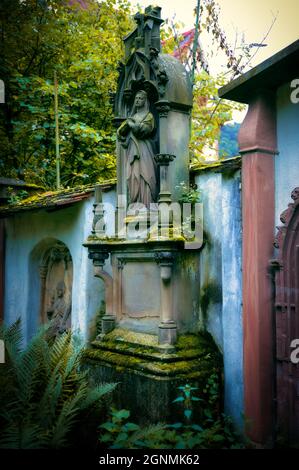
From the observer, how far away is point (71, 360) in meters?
5.91

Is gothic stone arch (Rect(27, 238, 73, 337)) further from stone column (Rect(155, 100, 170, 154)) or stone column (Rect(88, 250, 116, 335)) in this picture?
stone column (Rect(155, 100, 170, 154))

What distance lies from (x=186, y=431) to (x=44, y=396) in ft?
5.26

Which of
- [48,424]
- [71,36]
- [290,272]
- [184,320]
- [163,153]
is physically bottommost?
[48,424]

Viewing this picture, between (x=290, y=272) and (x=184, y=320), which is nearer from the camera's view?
(x=290, y=272)

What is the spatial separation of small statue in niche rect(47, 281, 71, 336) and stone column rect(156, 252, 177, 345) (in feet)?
10.5

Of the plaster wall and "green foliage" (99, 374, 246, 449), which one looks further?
the plaster wall

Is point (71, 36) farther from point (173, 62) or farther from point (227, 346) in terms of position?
point (227, 346)

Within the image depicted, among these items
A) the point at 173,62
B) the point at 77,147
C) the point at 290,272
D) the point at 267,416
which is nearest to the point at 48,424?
the point at 267,416

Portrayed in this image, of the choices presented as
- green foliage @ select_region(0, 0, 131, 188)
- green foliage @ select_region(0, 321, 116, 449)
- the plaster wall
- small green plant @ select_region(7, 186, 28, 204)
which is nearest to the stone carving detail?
the plaster wall

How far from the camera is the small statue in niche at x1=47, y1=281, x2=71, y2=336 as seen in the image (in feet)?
26.8

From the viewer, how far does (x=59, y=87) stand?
10.4 meters

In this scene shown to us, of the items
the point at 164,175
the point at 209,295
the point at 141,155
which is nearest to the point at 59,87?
the point at 141,155

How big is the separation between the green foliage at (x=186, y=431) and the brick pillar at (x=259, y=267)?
41 centimetres

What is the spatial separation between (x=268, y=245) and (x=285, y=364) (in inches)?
47.4
